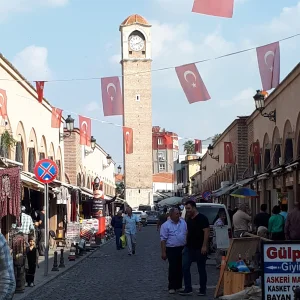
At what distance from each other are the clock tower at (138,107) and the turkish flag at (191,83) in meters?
72.3

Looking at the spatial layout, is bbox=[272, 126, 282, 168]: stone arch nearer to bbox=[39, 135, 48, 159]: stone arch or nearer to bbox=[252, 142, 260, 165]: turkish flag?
bbox=[252, 142, 260, 165]: turkish flag

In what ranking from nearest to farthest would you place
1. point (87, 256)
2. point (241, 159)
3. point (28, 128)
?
1. point (87, 256)
2. point (28, 128)
3. point (241, 159)

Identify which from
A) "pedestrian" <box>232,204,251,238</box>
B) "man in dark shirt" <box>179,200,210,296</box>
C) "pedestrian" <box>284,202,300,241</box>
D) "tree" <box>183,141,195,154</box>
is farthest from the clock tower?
"man in dark shirt" <box>179,200,210,296</box>

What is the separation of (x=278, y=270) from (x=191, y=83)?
39.5 feet

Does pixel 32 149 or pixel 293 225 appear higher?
pixel 32 149

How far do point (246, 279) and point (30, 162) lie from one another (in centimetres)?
1904

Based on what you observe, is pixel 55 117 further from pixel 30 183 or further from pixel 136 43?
pixel 136 43

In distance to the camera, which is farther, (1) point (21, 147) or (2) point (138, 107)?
(2) point (138, 107)

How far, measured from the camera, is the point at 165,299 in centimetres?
1330

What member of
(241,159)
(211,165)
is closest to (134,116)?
(211,165)

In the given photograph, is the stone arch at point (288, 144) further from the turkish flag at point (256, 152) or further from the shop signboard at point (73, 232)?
the shop signboard at point (73, 232)

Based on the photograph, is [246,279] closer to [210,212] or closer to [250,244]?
[250,244]

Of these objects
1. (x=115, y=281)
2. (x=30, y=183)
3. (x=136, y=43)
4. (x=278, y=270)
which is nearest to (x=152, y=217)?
(x=136, y=43)

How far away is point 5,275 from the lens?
4.75 metres
